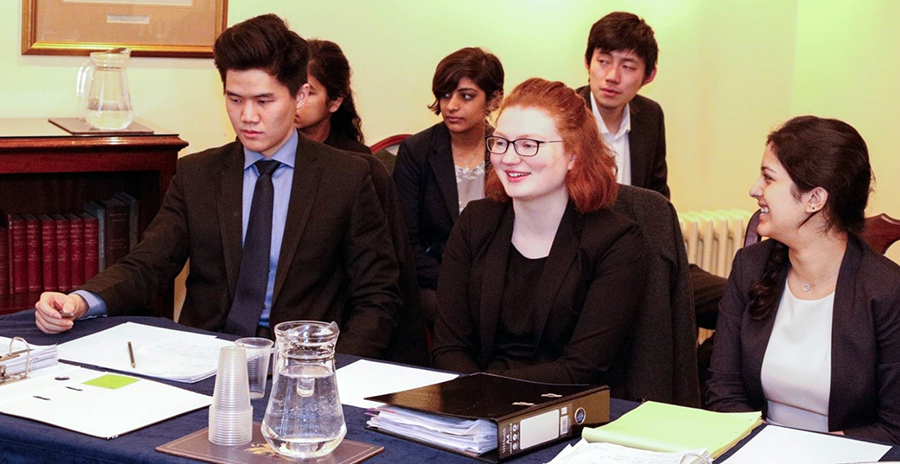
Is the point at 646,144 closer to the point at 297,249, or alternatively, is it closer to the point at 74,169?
the point at 297,249

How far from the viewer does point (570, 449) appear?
1.72 meters

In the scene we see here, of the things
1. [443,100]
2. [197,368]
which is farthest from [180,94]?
[197,368]

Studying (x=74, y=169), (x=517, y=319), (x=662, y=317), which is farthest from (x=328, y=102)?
(x=662, y=317)

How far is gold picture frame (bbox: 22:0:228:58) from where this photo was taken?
3.74m

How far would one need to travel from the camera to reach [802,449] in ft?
5.78

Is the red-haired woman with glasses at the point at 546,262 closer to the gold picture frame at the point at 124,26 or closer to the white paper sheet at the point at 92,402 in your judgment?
the white paper sheet at the point at 92,402

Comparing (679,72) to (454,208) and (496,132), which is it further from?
(496,132)

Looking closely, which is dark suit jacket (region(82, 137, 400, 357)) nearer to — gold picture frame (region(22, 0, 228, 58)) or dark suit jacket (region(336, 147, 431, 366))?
dark suit jacket (region(336, 147, 431, 366))

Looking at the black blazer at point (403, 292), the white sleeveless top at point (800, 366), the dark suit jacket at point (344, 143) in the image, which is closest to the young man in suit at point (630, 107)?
the dark suit jacket at point (344, 143)

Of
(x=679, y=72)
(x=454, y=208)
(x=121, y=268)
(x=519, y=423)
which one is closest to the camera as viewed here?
(x=519, y=423)

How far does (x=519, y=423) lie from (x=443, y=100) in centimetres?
242

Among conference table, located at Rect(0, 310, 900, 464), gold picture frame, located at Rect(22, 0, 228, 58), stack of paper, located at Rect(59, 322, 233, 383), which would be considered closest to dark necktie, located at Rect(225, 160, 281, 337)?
stack of paper, located at Rect(59, 322, 233, 383)

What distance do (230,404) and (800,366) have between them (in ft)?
4.35

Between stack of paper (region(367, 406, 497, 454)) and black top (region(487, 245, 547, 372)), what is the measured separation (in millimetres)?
698
